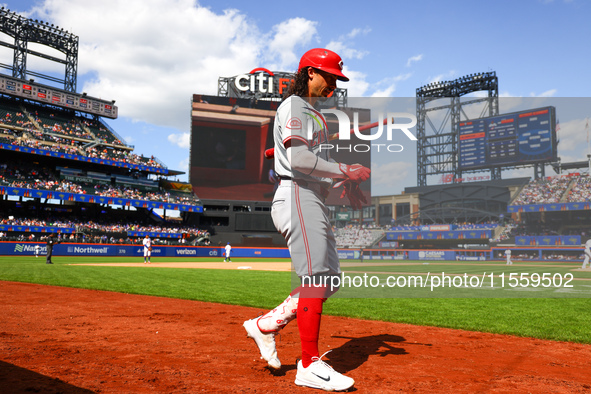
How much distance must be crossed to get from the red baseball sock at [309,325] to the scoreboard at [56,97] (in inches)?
1885

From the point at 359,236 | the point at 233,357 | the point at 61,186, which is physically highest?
the point at 61,186

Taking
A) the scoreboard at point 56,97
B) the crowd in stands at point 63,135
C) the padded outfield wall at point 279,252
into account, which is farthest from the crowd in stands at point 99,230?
the scoreboard at point 56,97

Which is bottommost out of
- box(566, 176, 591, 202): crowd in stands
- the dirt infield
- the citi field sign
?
the dirt infield

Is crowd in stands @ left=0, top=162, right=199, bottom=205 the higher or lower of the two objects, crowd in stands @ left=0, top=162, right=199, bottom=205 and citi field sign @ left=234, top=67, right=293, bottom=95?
the lower

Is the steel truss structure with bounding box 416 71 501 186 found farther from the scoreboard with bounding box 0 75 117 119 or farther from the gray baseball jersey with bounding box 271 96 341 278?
the gray baseball jersey with bounding box 271 96 341 278

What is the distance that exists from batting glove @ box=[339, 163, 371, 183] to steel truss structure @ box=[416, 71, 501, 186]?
48278 millimetres

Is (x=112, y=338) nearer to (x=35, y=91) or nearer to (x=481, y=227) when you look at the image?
(x=481, y=227)

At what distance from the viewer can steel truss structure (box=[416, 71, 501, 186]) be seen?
48225mm

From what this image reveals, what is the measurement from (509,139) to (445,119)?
1013 cm

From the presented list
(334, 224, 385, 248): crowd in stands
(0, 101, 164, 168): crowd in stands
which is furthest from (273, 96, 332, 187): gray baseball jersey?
(0, 101, 164, 168): crowd in stands

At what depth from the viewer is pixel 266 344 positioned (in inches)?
123

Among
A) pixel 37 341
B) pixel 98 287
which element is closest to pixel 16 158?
pixel 98 287

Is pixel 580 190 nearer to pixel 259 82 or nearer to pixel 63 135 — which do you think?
pixel 259 82

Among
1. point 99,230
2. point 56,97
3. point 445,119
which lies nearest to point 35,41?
point 56,97
